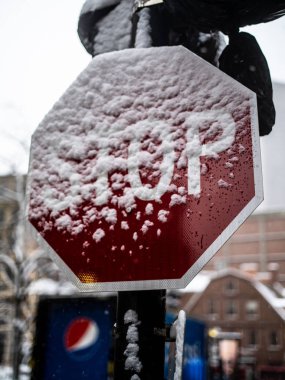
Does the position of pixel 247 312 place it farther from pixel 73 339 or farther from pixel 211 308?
pixel 73 339

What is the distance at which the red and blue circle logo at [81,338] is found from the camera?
5.22 metres

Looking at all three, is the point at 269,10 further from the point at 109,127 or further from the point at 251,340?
the point at 251,340

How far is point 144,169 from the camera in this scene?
53.9 inches

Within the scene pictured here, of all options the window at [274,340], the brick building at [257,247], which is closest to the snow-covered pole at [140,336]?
the window at [274,340]

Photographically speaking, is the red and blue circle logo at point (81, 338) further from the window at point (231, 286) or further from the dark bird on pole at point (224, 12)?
the window at point (231, 286)

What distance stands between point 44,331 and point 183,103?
4.52 m

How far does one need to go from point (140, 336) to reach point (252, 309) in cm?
3779

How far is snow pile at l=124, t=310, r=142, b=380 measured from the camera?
127 centimetres

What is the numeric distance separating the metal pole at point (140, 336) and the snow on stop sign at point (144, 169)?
111 mm

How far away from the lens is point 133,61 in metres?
1.55

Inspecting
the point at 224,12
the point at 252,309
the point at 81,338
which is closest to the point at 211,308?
the point at 252,309

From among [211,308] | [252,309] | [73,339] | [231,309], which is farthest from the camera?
[211,308]

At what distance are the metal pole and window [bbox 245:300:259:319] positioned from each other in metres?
37.4

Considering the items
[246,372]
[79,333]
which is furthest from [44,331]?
[246,372]
